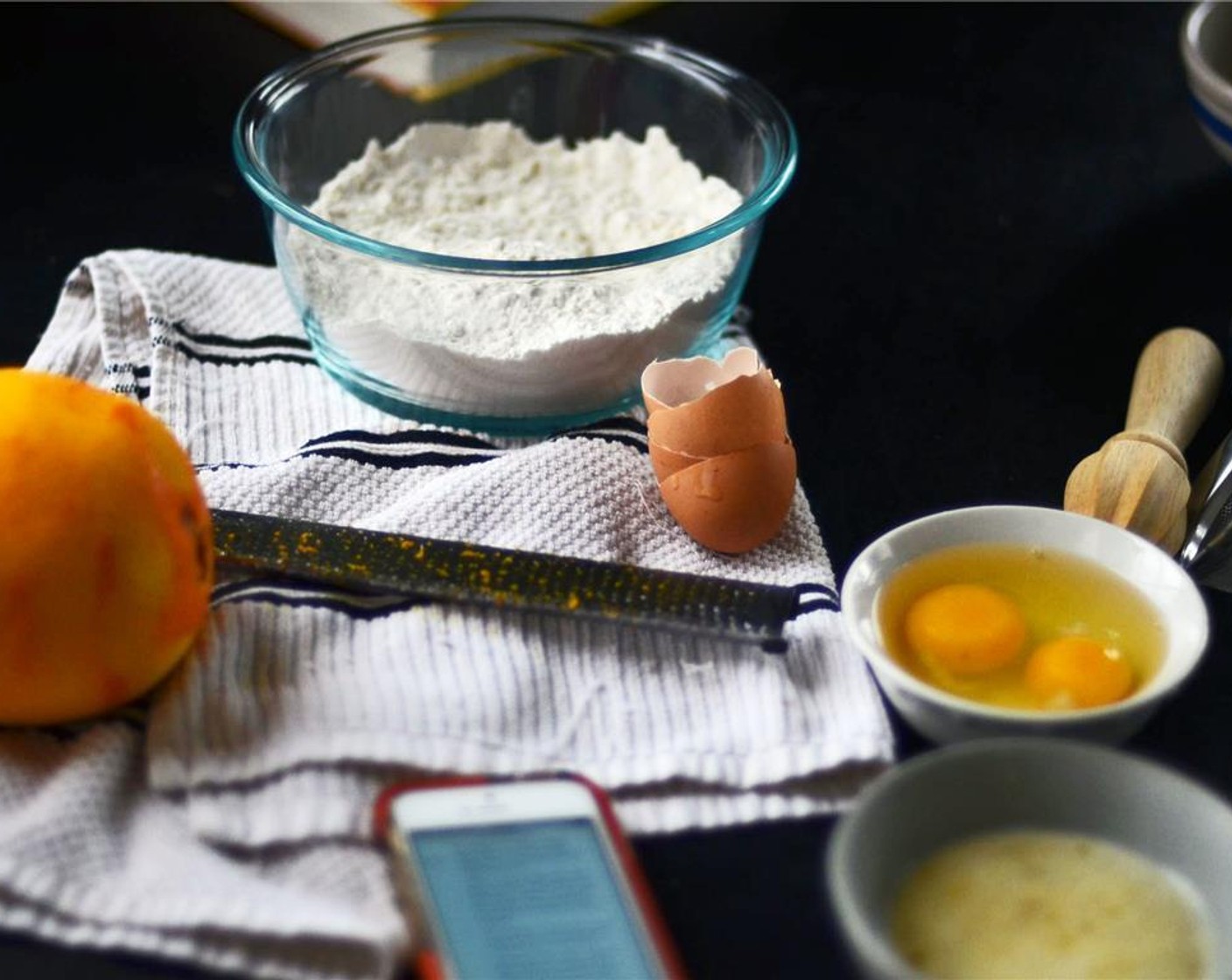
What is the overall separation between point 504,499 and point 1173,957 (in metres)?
0.40

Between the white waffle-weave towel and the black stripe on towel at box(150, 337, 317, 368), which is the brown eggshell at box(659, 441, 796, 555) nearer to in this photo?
the white waffle-weave towel

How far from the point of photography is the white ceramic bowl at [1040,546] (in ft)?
2.31

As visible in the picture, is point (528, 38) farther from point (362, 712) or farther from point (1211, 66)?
point (362, 712)

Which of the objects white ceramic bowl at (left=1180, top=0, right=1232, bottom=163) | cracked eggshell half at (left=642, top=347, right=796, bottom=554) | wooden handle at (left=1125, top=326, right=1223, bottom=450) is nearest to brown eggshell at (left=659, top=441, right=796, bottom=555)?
cracked eggshell half at (left=642, top=347, right=796, bottom=554)

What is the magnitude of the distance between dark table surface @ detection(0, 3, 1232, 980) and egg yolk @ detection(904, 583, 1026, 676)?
Answer: 47 mm

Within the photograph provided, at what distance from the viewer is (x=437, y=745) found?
2.35ft

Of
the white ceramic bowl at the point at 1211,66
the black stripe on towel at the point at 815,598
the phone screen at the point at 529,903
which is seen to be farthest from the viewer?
the white ceramic bowl at the point at 1211,66

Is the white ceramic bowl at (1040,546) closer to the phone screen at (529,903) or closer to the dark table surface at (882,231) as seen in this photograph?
the dark table surface at (882,231)

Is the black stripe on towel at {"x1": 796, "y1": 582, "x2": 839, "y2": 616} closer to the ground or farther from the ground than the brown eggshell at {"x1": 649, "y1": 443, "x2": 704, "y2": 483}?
closer to the ground

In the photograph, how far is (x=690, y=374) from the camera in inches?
35.5

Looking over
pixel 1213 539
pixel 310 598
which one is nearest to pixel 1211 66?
pixel 1213 539

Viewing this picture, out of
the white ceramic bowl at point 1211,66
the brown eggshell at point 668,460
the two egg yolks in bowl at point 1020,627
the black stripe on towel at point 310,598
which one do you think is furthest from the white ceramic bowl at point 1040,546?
the white ceramic bowl at point 1211,66

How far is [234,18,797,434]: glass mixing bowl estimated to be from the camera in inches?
36.3

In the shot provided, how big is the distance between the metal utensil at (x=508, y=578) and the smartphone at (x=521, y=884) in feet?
0.38
